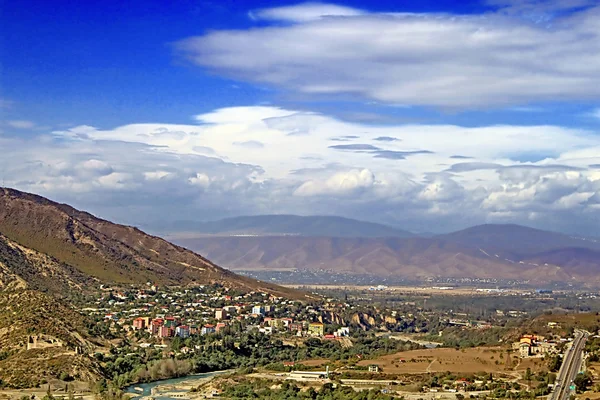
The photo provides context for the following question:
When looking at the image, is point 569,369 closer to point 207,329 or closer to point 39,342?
point 39,342

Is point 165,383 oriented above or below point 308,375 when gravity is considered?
below

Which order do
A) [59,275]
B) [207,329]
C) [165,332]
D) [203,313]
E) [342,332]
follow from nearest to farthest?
[165,332]
[207,329]
[342,332]
[203,313]
[59,275]

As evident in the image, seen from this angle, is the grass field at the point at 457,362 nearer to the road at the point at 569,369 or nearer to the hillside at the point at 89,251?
the road at the point at 569,369

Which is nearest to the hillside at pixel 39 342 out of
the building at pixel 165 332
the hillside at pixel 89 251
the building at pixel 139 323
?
the building at pixel 165 332

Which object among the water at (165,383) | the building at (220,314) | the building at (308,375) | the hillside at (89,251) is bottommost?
the water at (165,383)

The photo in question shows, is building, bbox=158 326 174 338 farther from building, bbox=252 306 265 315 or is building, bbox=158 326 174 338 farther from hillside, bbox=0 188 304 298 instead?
hillside, bbox=0 188 304 298

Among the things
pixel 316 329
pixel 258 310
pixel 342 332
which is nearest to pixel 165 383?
pixel 316 329
